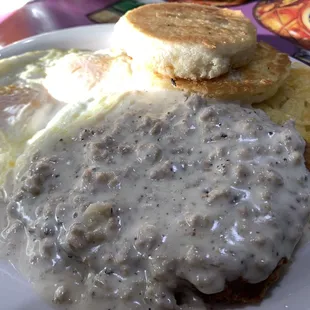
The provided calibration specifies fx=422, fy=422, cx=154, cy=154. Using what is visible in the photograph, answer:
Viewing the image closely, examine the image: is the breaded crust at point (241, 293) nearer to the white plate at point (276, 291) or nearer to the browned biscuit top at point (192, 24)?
the white plate at point (276, 291)

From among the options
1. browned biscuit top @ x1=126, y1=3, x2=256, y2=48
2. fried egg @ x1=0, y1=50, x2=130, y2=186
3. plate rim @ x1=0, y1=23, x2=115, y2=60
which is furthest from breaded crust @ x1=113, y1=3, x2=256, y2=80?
plate rim @ x1=0, y1=23, x2=115, y2=60

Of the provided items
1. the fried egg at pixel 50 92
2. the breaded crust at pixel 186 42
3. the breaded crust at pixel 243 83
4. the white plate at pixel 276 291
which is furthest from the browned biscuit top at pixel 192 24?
the white plate at pixel 276 291

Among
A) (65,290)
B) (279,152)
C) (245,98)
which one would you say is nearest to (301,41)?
(245,98)

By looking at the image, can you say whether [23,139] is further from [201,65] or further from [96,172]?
[201,65]

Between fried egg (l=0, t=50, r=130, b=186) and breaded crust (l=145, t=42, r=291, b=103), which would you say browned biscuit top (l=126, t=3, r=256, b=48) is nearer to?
breaded crust (l=145, t=42, r=291, b=103)

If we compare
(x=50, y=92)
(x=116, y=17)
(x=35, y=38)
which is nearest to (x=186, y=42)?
(x=50, y=92)

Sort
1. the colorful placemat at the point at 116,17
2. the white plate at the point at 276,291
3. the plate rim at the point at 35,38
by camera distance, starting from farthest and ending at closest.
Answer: the colorful placemat at the point at 116,17 < the plate rim at the point at 35,38 < the white plate at the point at 276,291

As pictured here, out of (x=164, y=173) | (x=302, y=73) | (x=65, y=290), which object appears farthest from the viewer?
(x=302, y=73)

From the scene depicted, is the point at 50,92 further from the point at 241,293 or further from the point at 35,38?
the point at 241,293
